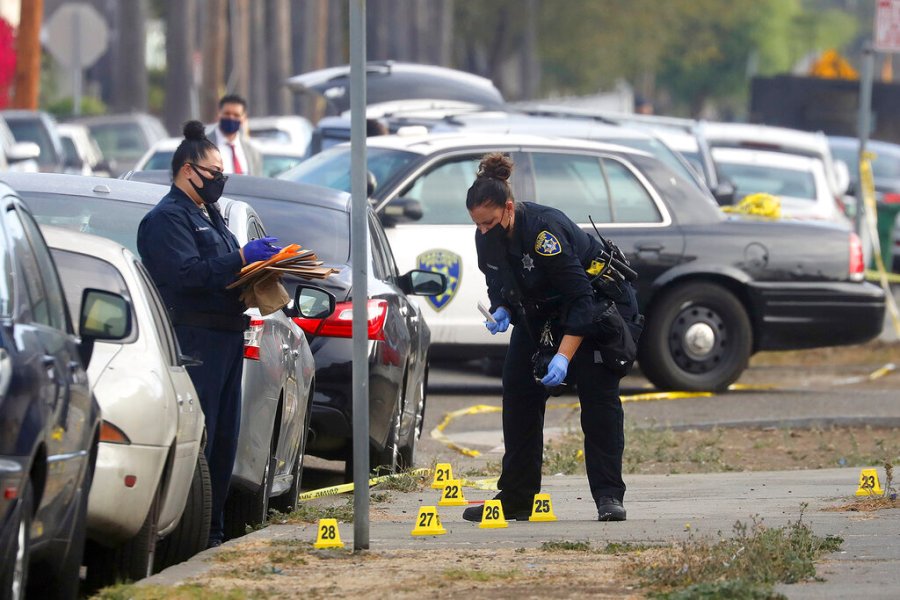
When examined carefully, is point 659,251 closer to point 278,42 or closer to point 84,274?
point 84,274

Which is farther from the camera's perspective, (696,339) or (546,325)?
(696,339)

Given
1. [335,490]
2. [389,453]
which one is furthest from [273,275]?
[389,453]

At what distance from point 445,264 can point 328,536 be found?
668cm

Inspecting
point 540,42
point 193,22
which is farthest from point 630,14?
point 193,22

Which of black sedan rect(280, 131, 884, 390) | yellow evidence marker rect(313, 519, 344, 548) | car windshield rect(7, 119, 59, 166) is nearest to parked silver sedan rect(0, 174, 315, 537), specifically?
yellow evidence marker rect(313, 519, 344, 548)

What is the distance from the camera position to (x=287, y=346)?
8.76m

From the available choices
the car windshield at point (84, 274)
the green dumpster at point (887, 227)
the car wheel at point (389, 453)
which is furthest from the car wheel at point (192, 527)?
the green dumpster at point (887, 227)

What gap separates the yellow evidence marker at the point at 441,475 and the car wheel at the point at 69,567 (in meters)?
3.83

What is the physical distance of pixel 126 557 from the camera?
6773 millimetres

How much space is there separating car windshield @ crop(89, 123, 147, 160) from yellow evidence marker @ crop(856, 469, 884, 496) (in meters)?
23.9

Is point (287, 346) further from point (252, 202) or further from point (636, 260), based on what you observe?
point (636, 260)

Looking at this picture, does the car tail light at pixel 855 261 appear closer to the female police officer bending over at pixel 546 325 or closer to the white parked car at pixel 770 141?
the female police officer bending over at pixel 546 325

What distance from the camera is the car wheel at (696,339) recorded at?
15039 mm

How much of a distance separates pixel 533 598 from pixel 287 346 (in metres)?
2.67
